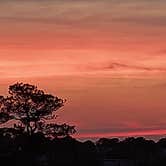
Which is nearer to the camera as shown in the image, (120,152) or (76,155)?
(76,155)

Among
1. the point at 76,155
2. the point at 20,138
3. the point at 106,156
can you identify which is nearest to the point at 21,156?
the point at 20,138

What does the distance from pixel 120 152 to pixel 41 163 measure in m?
34.7

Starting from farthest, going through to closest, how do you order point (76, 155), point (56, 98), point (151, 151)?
point (151, 151), point (76, 155), point (56, 98)

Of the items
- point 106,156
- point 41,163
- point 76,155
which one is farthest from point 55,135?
point 106,156

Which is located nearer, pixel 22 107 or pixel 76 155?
pixel 22 107

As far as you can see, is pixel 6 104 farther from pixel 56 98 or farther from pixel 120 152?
pixel 120 152

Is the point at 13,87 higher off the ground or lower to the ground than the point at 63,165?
higher

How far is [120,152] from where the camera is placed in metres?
129

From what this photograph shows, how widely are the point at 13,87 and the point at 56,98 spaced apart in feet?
13.8

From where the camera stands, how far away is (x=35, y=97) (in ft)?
309

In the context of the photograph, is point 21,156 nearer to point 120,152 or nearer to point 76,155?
point 76,155

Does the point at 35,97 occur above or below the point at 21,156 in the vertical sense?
above

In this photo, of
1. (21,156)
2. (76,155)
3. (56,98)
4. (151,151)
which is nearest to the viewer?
(21,156)

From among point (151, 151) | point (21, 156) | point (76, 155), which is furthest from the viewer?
point (151, 151)
